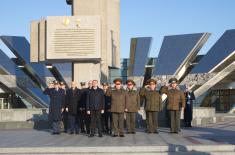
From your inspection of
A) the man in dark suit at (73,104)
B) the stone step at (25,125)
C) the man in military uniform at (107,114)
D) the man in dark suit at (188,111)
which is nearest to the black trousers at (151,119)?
the man in military uniform at (107,114)

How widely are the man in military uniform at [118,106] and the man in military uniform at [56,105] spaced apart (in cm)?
141

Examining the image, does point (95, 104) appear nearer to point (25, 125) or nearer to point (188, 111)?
point (188, 111)

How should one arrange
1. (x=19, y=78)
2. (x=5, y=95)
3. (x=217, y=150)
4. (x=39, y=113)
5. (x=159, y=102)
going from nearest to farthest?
(x=217, y=150) < (x=159, y=102) < (x=39, y=113) < (x=19, y=78) < (x=5, y=95)

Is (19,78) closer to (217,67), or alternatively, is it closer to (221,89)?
(217,67)

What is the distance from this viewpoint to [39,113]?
15914mm

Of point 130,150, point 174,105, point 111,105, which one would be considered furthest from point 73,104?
point 130,150

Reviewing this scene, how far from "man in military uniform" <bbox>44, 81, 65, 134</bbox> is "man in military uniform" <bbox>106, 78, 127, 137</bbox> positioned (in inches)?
55.6

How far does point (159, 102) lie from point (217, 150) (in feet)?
11.9

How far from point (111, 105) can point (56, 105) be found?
5.26ft

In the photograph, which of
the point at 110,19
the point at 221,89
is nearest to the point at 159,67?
the point at 221,89

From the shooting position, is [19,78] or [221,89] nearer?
[19,78]

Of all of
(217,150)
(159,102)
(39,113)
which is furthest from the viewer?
(39,113)

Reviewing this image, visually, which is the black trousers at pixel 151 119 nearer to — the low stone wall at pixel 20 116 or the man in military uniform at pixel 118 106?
the man in military uniform at pixel 118 106

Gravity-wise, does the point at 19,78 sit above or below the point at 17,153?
above
